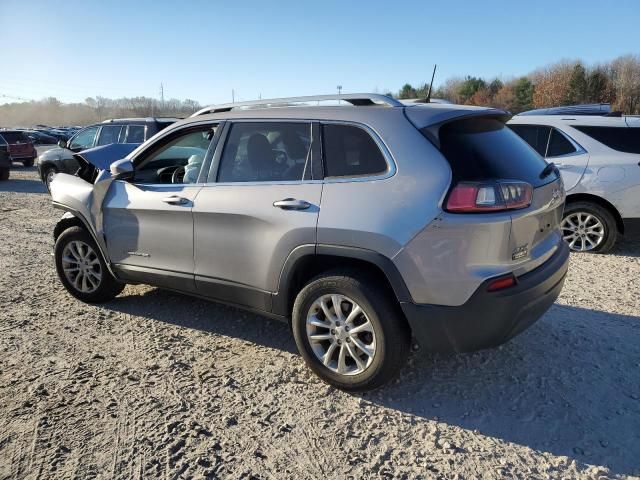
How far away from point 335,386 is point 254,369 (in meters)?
0.62

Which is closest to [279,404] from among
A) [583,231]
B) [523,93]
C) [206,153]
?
[206,153]

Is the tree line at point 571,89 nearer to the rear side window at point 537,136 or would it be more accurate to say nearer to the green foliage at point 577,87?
the green foliage at point 577,87

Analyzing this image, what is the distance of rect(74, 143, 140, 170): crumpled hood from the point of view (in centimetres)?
493

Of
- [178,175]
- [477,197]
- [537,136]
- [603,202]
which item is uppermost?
[537,136]

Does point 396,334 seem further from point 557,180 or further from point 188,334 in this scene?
point 188,334

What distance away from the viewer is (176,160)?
16.3 ft

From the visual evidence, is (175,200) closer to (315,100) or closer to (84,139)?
(315,100)

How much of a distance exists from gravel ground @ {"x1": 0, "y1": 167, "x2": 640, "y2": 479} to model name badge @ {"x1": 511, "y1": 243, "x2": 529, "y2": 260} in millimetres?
930

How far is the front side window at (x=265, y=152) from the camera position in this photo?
3.23 metres

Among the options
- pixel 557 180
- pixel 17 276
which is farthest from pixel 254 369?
pixel 17 276

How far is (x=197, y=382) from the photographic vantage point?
3236 millimetres

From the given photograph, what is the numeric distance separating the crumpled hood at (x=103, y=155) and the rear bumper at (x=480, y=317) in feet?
11.8

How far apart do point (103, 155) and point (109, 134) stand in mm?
6427

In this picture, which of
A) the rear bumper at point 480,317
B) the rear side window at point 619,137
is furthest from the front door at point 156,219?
the rear side window at point 619,137
